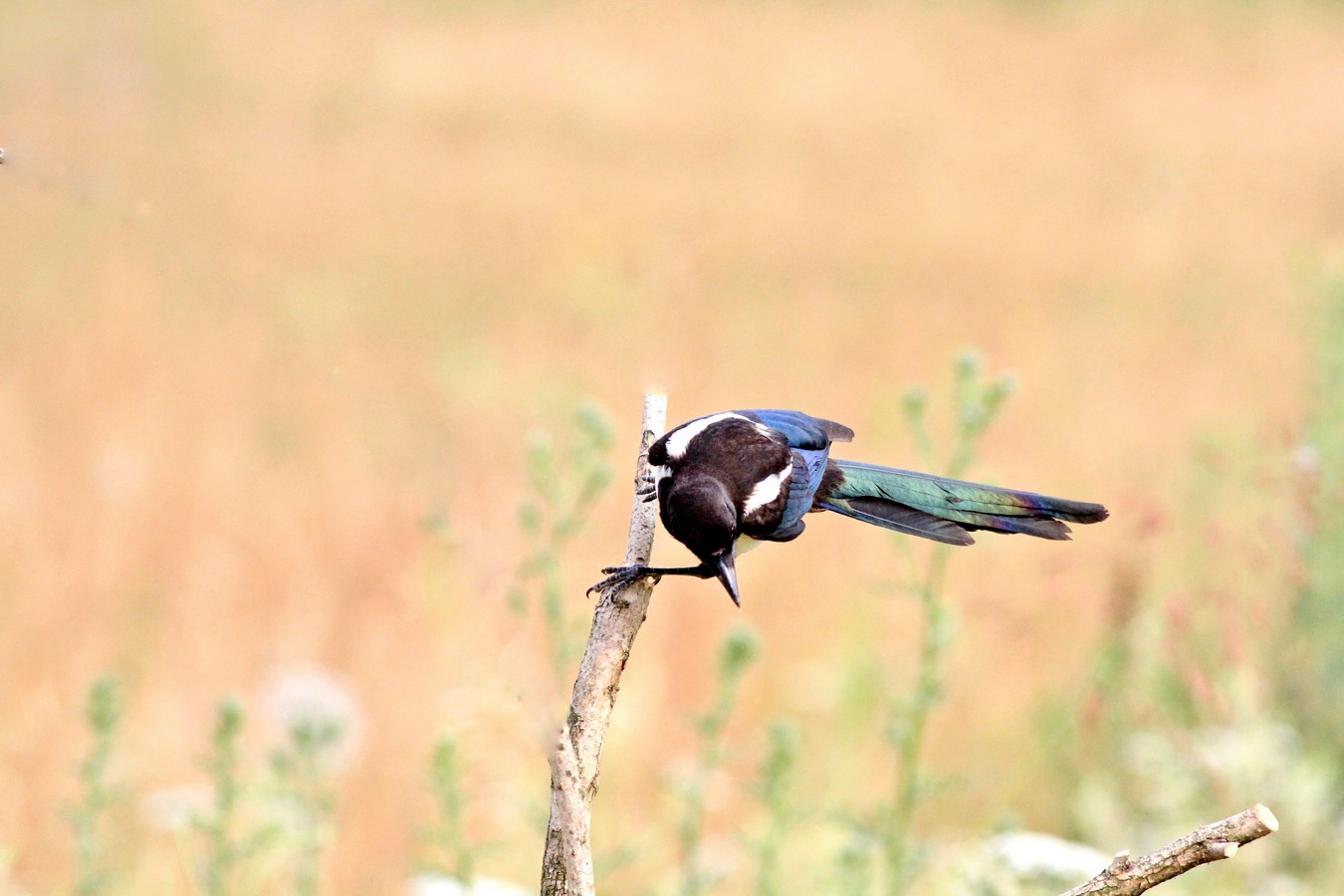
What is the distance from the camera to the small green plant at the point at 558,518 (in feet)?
7.43

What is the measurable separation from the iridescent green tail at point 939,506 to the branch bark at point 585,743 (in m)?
0.62

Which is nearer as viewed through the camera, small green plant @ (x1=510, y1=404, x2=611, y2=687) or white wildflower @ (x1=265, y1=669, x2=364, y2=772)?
small green plant @ (x1=510, y1=404, x2=611, y2=687)

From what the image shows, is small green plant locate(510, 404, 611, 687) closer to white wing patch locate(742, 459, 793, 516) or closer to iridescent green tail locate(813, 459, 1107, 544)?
white wing patch locate(742, 459, 793, 516)

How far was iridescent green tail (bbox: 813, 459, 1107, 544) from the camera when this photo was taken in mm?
1788

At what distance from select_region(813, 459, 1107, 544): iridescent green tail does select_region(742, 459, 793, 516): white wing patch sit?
85 mm

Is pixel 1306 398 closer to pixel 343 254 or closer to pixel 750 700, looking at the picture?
pixel 750 700

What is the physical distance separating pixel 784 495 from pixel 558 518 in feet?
1.49

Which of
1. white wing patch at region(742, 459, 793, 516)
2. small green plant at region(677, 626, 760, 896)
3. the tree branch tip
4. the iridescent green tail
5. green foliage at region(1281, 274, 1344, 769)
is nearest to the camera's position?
the tree branch tip

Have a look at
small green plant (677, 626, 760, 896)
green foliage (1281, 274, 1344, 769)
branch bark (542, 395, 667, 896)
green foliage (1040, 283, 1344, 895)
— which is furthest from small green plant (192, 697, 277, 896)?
green foliage (1281, 274, 1344, 769)

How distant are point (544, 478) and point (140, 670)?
2493mm

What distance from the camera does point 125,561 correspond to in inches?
183

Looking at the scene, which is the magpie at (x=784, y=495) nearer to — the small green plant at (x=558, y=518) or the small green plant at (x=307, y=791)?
the small green plant at (x=558, y=518)

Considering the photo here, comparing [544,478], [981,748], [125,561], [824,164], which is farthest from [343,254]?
[824,164]

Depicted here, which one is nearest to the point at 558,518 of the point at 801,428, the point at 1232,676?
the point at 801,428
